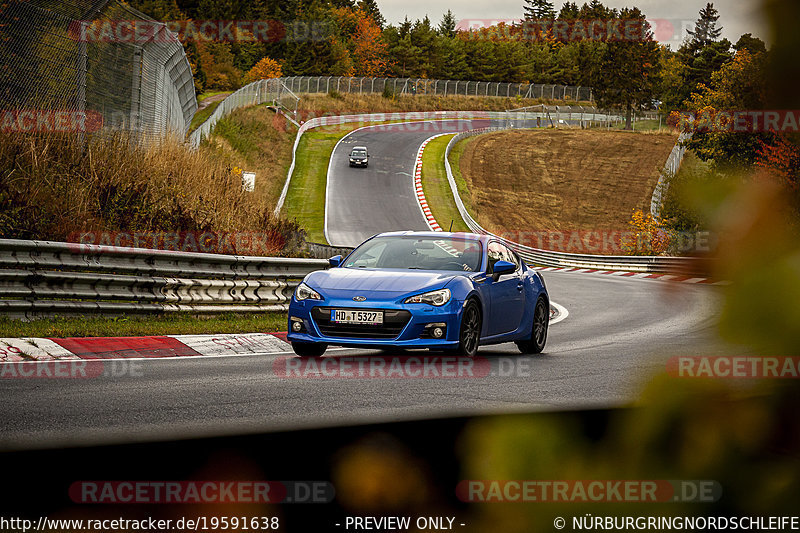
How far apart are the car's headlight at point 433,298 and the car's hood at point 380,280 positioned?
9cm

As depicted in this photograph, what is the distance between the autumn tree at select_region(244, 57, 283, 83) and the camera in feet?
396

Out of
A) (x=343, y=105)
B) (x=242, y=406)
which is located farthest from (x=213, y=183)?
(x=343, y=105)

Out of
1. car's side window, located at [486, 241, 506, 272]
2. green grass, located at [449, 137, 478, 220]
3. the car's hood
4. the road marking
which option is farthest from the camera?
green grass, located at [449, 137, 478, 220]

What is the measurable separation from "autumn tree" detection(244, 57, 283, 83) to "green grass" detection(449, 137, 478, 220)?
133ft

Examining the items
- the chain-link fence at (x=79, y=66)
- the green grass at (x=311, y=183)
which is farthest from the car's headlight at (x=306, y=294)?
the green grass at (x=311, y=183)

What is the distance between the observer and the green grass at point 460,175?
61862 millimetres

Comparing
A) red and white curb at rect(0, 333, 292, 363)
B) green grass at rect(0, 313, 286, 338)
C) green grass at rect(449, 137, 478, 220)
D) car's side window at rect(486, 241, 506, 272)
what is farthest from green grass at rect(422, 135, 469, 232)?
red and white curb at rect(0, 333, 292, 363)

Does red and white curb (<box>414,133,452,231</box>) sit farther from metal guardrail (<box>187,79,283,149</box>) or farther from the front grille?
the front grille

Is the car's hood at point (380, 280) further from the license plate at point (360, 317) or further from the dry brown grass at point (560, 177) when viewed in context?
the dry brown grass at point (560, 177)

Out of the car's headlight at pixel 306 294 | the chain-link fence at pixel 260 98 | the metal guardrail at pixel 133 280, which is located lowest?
the metal guardrail at pixel 133 280

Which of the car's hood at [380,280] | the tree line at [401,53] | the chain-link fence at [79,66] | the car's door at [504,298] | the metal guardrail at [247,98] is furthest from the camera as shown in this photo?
the tree line at [401,53]

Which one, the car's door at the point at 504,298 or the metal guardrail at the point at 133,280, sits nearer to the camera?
the metal guardrail at the point at 133,280

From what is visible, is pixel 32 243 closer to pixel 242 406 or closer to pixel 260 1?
pixel 242 406

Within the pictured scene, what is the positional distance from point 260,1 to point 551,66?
4693cm
